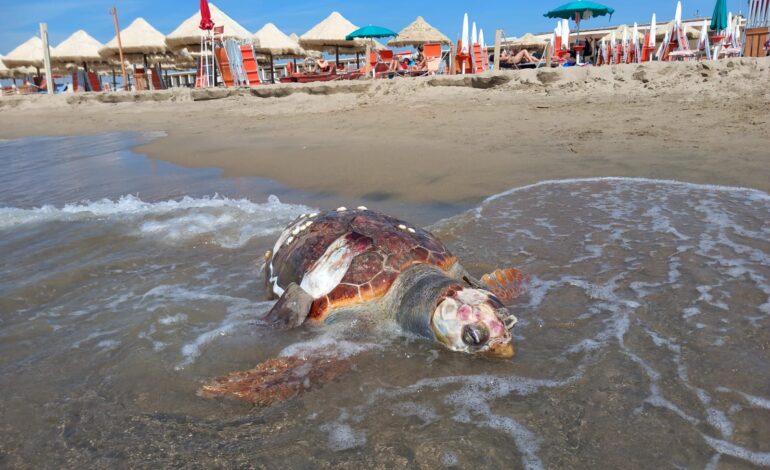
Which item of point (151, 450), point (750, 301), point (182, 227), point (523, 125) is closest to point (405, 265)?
point (151, 450)

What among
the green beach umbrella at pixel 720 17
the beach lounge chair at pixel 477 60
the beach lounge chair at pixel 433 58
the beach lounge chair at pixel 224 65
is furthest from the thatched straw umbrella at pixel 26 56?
the green beach umbrella at pixel 720 17

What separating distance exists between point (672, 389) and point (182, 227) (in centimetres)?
419

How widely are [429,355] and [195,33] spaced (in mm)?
22141

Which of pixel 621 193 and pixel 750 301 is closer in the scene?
pixel 750 301

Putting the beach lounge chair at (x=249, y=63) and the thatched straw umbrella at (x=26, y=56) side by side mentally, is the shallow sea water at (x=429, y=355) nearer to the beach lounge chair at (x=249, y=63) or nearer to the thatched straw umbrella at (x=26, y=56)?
the beach lounge chair at (x=249, y=63)

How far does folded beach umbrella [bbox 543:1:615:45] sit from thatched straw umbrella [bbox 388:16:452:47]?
23.2 ft

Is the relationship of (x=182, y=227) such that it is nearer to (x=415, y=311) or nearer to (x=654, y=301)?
(x=415, y=311)

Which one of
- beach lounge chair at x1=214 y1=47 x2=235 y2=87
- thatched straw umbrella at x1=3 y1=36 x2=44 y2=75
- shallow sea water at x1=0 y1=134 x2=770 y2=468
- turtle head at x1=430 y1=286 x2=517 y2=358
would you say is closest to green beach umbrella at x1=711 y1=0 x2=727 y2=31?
shallow sea water at x1=0 y1=134 x2=770 y2=468

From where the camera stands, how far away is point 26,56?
2823cm

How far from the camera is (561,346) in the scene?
2467 mm

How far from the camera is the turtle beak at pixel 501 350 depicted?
2.34 metres

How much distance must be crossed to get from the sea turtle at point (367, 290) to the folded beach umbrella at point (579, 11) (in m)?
18.1

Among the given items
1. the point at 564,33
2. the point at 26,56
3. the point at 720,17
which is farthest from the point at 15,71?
the point at 720,17

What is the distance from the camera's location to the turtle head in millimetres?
2320
